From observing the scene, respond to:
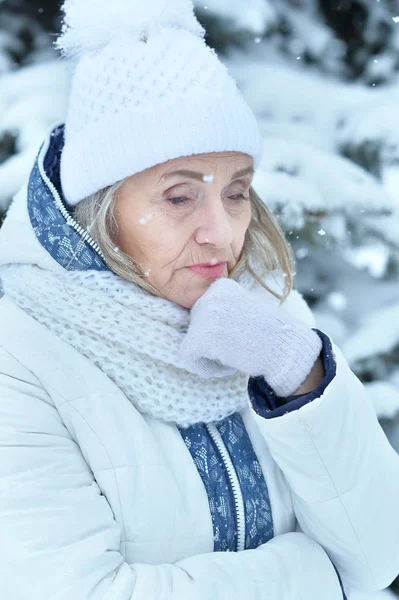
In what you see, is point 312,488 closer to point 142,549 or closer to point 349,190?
point 142,549

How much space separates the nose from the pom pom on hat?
41 centimetres

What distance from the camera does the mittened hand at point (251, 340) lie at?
1199 mm

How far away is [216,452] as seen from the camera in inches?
52.7

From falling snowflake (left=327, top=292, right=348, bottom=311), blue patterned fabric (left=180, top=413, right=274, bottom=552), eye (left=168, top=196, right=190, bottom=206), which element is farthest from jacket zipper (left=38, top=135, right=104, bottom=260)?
falling snowflake (left=327, top=292, right=348, bottom=311)

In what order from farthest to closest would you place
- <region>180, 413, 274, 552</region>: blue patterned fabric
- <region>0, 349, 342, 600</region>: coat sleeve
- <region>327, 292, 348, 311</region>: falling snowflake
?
1. <region>327, 292, 348, 311</region>: falling snowflake
2. <region>180, 413, 274, 552</region>: blue patterned fabric
3. <region>0, 349, 342, 600</region>: coat sleeve

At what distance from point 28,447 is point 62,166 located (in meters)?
0.67

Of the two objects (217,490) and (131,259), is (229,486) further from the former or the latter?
Answer: (131,259)

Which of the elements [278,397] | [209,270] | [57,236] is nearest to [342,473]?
[278,397]

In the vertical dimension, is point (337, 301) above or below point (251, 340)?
below

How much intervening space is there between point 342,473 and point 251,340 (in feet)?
1.00

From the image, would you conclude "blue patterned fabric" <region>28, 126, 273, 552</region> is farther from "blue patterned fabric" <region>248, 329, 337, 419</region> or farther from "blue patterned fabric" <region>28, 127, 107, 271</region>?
"blue patterned fabric" <region>248, 329, 337, 419</region>

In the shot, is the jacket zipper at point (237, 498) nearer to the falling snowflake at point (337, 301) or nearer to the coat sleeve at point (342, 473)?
the coat sleeve at point (342, 473)

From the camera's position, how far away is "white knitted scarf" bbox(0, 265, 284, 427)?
1.32m

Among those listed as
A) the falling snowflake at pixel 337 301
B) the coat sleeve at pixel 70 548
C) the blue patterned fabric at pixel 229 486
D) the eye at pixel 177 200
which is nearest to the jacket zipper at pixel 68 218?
the eye at pixel 177 200
